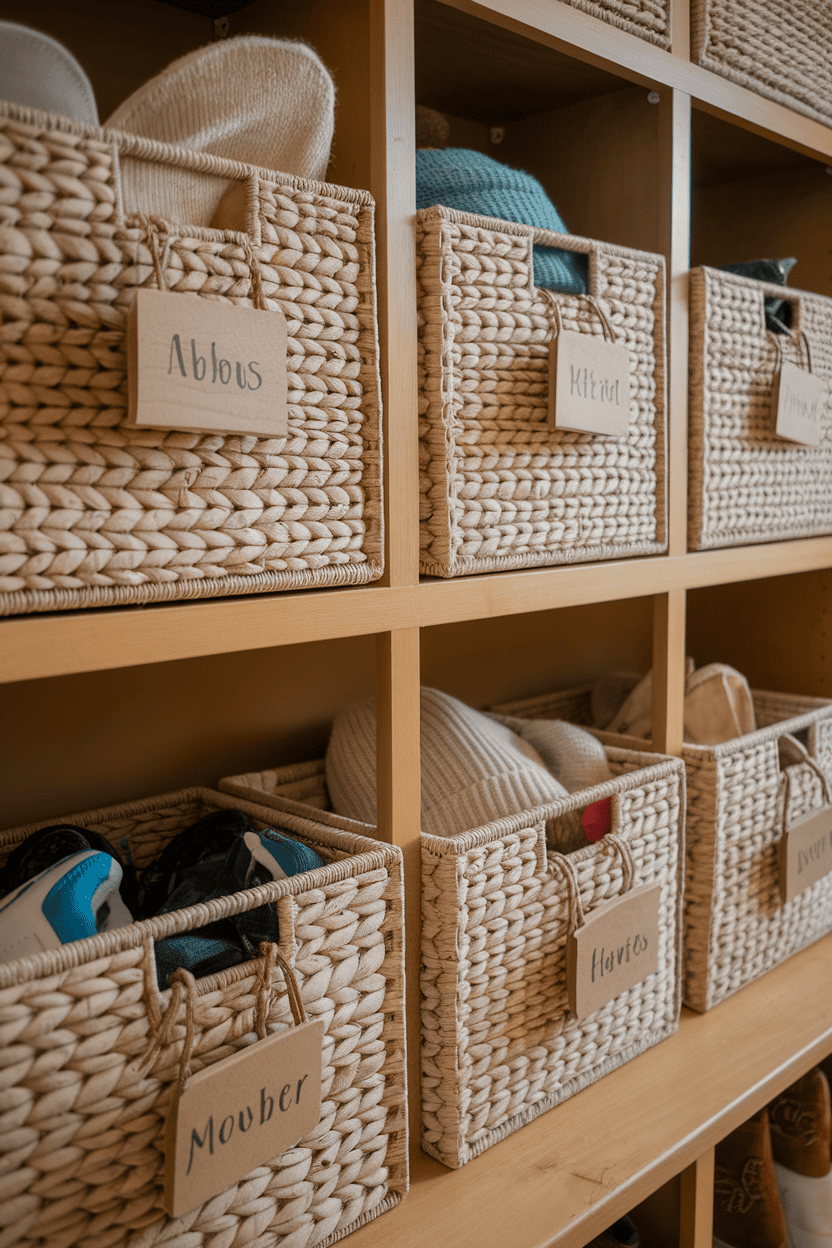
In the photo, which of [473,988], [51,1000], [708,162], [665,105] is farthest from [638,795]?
[708,162]

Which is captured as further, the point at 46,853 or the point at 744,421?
the point at 744,421

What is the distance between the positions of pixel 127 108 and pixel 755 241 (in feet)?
3.72

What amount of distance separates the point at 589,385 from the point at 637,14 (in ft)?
1.25

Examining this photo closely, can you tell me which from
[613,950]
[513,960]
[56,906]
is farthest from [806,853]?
[56,906]

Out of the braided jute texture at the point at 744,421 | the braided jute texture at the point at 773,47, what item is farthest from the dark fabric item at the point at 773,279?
the braided jute texture at the point at 773,47

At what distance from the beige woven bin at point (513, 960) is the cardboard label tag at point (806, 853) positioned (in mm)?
245

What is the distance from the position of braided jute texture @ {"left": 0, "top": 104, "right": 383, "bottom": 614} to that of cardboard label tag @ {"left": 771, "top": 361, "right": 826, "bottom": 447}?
0.61m

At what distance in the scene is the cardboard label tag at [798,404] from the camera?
45.8 inches

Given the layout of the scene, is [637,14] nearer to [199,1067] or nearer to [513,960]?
[513,960]

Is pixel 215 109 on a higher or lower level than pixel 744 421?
higher

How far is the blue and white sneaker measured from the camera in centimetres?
64

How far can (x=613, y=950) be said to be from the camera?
3.12ft

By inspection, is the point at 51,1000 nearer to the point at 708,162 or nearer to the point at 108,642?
the point at 108,642

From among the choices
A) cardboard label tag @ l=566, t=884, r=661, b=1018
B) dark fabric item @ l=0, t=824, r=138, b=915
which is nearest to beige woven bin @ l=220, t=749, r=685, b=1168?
cardboard label tag @ l=566, t=884, r=661, b=1018
